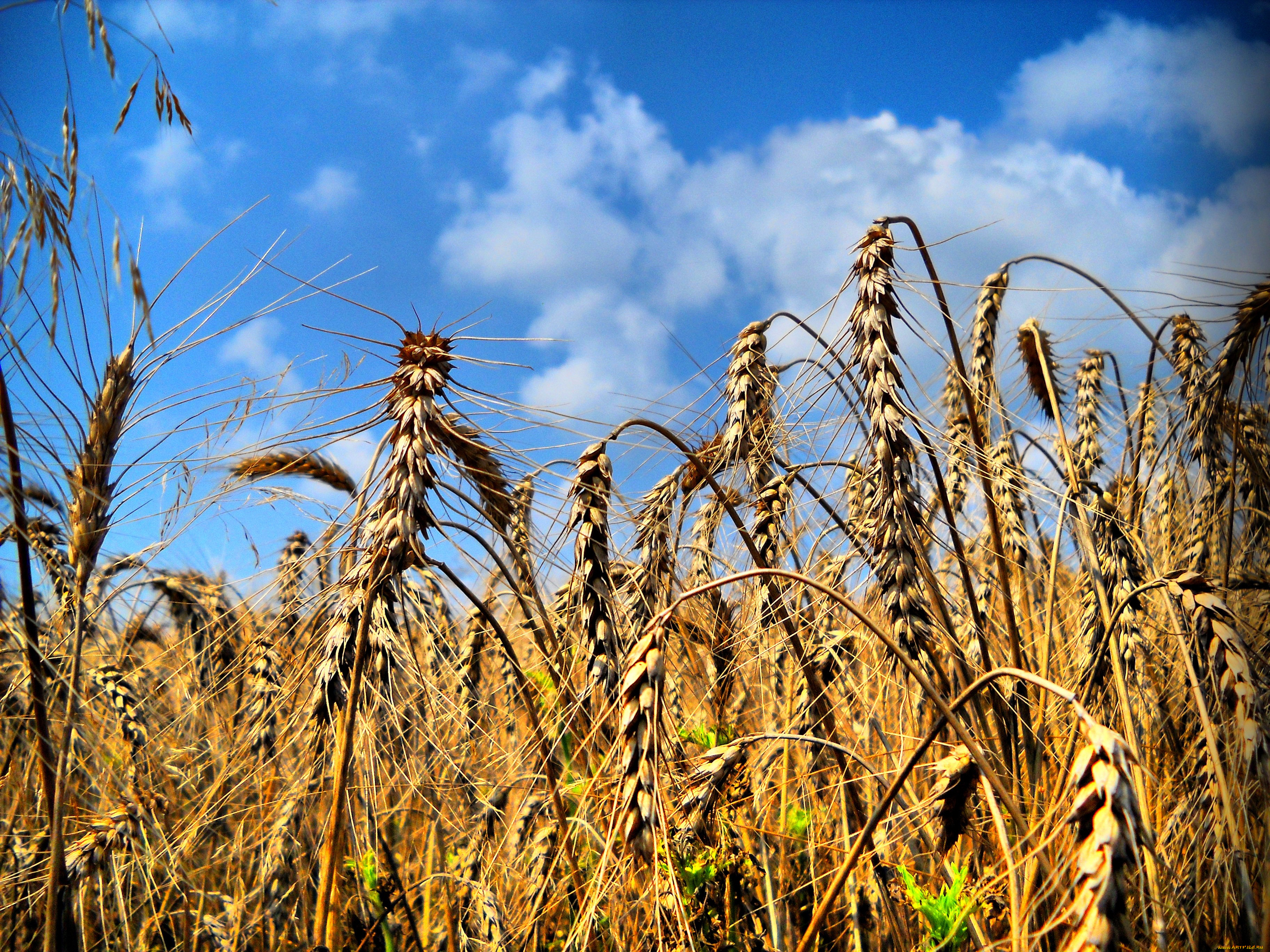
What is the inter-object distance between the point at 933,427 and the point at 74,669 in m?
2.21

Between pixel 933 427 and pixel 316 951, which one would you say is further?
pixel 933 427

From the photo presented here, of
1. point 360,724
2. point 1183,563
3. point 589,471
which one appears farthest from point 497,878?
point 1183,563

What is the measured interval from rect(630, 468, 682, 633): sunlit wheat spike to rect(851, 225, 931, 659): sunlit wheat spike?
0.76 metres

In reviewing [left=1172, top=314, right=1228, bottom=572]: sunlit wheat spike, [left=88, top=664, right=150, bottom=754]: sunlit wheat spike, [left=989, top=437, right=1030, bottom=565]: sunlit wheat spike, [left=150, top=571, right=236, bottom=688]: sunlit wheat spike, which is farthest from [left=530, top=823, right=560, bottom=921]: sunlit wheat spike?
[left=1172, top=314, right=1228, bottom=572]: sunlit wheat spike

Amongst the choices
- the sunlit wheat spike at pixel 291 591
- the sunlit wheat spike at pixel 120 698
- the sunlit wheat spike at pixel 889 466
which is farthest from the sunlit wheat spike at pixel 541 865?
the sunlit wheat spike at pixel 120 698

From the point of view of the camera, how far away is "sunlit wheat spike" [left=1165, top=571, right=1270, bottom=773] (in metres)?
1.81

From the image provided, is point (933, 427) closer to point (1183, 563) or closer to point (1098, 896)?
point (1098, 896)

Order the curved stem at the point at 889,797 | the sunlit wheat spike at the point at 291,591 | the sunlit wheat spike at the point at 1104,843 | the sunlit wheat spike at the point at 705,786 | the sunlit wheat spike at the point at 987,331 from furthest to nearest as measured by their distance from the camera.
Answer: the sunlit wheat spike at the point at 987,331, the sunlit wheat spike at the point at 705,786, the sunlit wheat spike at the point at 291,591, the curved stem at the point at 889,797, the sunlit wheat spike at the point at 1104,843

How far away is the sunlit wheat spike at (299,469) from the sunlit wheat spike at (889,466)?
79.3 inches

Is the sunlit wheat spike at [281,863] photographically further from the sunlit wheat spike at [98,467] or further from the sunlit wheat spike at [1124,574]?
the sunlit wheat spike at [1124,574]

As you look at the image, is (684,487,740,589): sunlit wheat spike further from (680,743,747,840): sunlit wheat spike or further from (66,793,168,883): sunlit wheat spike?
(66,793,168,883): sunlit wheat spike

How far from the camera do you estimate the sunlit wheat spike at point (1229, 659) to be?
5.93ft

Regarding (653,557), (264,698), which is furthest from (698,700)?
(264,698)

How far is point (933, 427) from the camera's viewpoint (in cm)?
205
